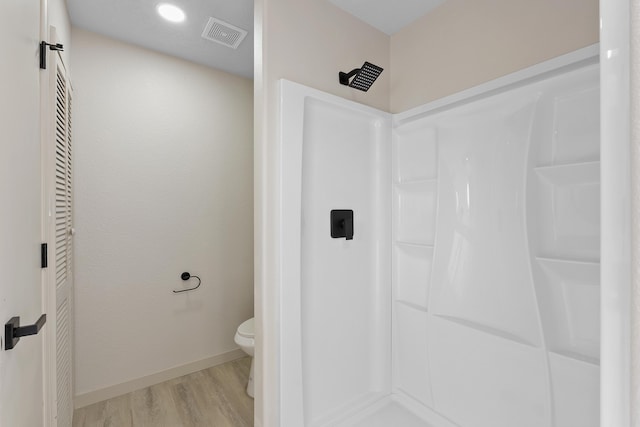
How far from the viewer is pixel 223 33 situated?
6.54ft

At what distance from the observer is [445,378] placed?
1.58 m

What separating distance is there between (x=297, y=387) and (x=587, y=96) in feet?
5.72

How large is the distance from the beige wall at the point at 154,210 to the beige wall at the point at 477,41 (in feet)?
4.80

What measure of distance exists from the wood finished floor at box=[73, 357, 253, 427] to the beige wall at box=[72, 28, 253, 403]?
0.42 feet

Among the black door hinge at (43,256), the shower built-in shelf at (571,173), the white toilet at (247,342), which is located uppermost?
the shower built-in shelf at (571,173)

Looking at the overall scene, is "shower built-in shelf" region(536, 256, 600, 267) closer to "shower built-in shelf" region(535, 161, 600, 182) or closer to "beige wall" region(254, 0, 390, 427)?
"shower built-in shelf" region(535, 161, 600, 182)

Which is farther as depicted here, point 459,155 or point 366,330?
point 366,330

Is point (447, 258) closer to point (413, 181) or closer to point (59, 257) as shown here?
point (413, 181)

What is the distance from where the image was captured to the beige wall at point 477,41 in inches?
48.1

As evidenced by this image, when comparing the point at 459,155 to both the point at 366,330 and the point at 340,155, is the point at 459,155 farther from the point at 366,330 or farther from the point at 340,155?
the point at 366,330

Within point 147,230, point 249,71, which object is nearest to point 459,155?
point 249,71

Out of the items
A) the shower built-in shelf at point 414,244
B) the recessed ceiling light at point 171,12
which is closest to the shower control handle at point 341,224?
the shower built-in shelf at point 414,244

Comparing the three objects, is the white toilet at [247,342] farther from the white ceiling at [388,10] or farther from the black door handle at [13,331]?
the white ceiling at [388,10]

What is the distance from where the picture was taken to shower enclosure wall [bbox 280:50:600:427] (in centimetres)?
119
